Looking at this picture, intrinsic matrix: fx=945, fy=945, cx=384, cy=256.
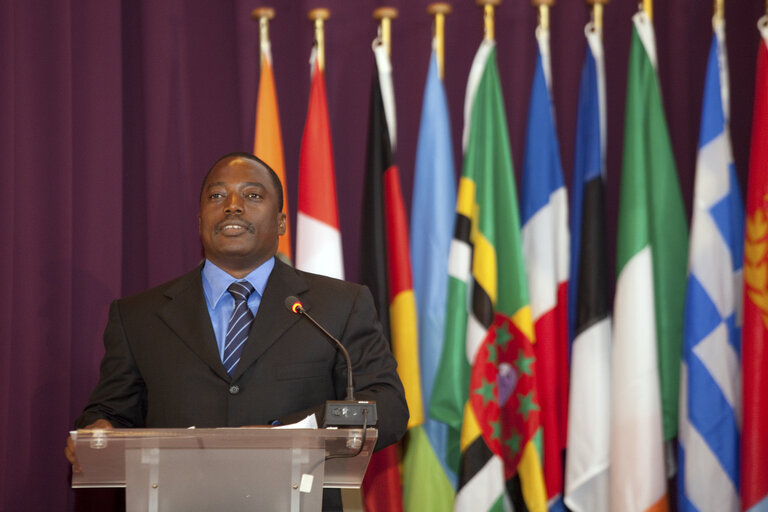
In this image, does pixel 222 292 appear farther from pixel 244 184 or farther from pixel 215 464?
pixel 215 464

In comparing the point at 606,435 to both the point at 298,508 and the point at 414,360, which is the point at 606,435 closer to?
the point at 414,360

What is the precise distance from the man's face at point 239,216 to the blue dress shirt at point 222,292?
44 mm

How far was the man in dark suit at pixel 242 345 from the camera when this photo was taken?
274cm

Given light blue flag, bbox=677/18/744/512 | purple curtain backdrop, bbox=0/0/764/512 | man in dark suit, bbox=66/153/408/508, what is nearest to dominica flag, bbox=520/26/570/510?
purple curtain backdrop, bbox=0/0/764/512

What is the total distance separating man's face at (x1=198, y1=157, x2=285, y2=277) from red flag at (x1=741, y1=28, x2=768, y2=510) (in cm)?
201

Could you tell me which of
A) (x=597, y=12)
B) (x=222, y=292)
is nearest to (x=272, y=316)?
(x=222, y=292)

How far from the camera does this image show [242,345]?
281 centimetres

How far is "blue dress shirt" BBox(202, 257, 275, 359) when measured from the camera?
9.60ft

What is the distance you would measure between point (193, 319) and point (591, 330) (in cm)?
191

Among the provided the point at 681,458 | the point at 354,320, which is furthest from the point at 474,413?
the point at 354,320

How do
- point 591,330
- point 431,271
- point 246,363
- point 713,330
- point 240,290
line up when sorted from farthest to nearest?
point 431,271 < point 591,330 < point 713,330 < point 240,290 < point 246,363

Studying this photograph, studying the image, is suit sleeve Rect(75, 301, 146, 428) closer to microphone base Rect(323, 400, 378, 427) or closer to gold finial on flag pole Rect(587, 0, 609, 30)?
microphone base Rect(323, 400, 378, 427)

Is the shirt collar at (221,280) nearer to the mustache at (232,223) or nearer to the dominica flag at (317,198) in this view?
the mustache at (232,223)

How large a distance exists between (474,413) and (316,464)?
196 centimetres
